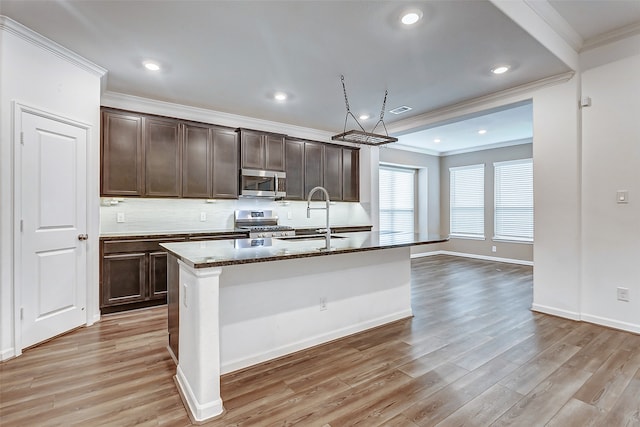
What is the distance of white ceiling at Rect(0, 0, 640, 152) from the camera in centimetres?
242

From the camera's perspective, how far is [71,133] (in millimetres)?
3146

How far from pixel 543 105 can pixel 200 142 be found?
14.3 feet

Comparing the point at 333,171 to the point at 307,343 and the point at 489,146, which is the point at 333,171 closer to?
the point at 307,343

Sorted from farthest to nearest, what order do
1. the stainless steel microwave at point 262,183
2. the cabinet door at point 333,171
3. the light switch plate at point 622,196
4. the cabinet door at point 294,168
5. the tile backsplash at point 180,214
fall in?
the cabinet door at point 333,171 → the cabinet door at point 294,168 → the stainless steel microwave at point 262,183 → the tile backsplash at point 180,214 → the light switch plate at point 622,196

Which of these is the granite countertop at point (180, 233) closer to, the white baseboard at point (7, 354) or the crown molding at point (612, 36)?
the white baseboard at point (7, 354)

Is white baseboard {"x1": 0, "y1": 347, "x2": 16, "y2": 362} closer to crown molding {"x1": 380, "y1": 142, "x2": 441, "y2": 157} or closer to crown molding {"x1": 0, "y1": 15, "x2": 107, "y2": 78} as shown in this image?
crown molding {"x1": 0, "y1": 15, "x2": 107, "y2": 78}

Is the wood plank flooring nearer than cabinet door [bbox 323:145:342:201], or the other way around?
the wood plank flooring

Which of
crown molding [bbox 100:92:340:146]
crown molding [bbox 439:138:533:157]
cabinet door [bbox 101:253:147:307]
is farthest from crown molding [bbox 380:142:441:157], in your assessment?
cabinet door [bbox 101:253:147:307]

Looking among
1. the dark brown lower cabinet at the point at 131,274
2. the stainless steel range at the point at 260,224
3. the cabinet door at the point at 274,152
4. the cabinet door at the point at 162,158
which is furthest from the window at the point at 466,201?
the dark brown lower cabinet at the point at 131,274

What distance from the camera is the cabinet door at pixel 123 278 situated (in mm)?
3584

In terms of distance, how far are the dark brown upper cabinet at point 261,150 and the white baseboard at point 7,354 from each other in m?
3.19

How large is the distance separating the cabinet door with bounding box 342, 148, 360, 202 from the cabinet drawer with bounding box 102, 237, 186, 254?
10.8 feet

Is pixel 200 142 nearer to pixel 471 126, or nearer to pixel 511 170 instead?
pixel 471 126

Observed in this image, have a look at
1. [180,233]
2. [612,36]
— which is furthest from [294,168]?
[612,36]
